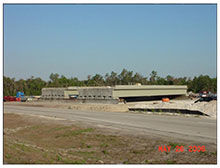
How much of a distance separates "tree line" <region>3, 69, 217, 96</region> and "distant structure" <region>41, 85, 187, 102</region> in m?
25.9

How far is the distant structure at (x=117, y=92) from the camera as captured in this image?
6139 centimetres

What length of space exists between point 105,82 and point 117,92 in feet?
242

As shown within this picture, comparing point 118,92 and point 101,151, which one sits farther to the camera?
point 118,92

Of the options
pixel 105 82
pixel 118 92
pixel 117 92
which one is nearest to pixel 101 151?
pixel 117 92

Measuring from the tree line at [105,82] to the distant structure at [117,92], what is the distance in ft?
85.1

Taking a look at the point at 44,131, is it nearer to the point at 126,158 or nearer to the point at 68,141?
the point at 68,141

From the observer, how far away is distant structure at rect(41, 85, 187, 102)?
61388 mm

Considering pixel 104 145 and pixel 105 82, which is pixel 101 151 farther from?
pixel 105 82

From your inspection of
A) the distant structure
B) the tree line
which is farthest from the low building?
the tree line

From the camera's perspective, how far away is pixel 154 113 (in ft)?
101

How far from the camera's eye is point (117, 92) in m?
62.3
